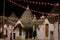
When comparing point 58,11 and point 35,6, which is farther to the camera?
point 35,6

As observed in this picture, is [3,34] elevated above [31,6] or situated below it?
below

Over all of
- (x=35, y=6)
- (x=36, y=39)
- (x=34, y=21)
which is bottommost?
(x=36, y=39)

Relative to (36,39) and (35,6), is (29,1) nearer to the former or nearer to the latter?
(35,6)

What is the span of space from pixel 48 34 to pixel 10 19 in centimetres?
36

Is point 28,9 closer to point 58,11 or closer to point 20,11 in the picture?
point 20,11

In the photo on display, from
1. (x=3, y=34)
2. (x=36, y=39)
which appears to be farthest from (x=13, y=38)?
(x=36, y=39)

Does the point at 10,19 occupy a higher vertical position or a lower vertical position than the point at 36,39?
higher

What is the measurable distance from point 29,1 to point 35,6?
7 cm

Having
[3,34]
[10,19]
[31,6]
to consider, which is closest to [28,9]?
[31,6]

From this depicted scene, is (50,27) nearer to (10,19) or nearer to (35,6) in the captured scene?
(35,6)

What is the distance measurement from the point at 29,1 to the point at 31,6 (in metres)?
0.05

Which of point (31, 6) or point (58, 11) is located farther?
point (31, 6)

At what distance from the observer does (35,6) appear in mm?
1661

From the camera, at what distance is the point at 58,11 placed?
1.54m
